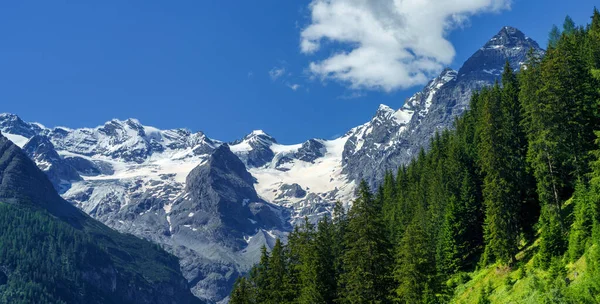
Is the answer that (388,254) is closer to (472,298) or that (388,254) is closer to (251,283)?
(472,298)

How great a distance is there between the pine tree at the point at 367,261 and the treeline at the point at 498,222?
10 centimetres

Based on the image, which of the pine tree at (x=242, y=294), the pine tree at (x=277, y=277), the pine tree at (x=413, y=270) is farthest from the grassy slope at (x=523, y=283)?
the pine tree at (x=242, y=294)

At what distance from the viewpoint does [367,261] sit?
5959 centimetres

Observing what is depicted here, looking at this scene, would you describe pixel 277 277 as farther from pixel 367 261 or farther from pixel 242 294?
pixel 367 261

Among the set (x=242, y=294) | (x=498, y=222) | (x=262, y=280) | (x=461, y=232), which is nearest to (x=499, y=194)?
(x=498, y=222)

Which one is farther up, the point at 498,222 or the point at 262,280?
the point at 498,222

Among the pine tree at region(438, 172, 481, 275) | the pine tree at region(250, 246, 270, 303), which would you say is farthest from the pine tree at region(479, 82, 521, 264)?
the pine tree at region(250, 246, 270, 303)

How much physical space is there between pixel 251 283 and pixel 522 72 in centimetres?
4567

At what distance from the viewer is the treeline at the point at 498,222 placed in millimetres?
57938

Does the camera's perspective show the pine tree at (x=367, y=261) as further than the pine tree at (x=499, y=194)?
No

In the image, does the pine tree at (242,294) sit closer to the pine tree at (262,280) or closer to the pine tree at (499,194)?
the pine tree at (262,280)

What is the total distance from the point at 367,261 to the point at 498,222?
1555 centimetres

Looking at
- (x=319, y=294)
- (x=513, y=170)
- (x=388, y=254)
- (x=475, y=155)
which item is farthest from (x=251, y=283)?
(x=475, y=155)

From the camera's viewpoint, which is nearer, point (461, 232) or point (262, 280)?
point (262, 280)
